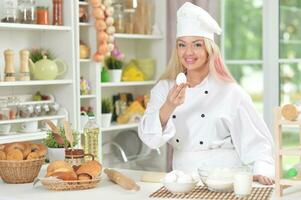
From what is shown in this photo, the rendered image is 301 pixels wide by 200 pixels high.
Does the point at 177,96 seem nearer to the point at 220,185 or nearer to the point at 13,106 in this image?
the point at 220,185

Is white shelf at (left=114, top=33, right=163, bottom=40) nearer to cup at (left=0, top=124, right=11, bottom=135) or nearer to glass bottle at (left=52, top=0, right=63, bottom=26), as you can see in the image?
glass bottle at (left=52, top=0, right=63, bottom=26)

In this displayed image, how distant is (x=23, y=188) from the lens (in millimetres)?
2520

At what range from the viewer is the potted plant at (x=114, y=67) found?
178 inches

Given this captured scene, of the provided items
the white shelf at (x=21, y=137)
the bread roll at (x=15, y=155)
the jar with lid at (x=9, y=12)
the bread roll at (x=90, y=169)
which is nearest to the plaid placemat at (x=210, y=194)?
the bread roll at (x=90, y=169)

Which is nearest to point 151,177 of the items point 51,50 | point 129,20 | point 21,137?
point 21,137

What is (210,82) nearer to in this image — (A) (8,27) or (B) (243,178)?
(B) (243,178)

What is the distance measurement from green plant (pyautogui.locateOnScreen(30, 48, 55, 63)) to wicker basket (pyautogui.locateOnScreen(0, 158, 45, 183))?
1.51 m

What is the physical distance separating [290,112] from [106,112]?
241cm

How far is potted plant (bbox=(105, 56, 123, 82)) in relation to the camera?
4520mm

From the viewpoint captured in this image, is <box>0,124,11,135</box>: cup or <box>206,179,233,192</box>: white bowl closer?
<box>206,179,233,192</box>: white bowl

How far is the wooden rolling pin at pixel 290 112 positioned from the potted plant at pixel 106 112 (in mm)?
2305

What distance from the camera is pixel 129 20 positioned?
15.3ft

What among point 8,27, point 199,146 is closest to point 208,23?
point 199,146

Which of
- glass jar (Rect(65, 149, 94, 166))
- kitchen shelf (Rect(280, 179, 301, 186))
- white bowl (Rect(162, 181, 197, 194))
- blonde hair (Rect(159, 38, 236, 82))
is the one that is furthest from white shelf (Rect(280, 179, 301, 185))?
blonde hair (Rect(159, 38, 236, 82))
